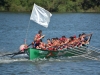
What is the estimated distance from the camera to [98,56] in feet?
108

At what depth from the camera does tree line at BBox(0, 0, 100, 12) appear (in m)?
104

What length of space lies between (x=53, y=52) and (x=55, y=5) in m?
72.7

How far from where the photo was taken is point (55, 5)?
339 feet

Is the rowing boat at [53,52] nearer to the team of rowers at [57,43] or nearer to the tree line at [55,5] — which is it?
the team of rowers at [57,43]

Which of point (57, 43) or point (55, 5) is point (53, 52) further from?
point (55, 5)

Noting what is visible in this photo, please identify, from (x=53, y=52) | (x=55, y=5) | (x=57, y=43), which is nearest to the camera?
(x=53, y=52)

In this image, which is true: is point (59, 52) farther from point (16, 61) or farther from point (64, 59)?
point (16, 61)

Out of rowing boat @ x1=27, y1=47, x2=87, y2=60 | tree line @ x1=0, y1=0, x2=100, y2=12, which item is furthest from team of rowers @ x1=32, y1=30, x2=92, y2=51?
tree line @ x1=0, y1=0, x2=100, y2=12

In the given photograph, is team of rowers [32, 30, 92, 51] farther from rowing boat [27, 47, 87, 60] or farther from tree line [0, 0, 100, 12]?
tree line [0, 0, 100, 12]

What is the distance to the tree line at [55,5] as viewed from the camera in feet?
340

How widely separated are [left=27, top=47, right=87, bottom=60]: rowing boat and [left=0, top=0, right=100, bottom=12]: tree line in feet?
230

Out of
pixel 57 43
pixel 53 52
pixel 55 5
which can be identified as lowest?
pixel 53 52

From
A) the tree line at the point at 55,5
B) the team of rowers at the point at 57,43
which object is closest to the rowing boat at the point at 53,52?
the team of rowers at the point at 57,43

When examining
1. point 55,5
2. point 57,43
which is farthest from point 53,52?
point 55,5
